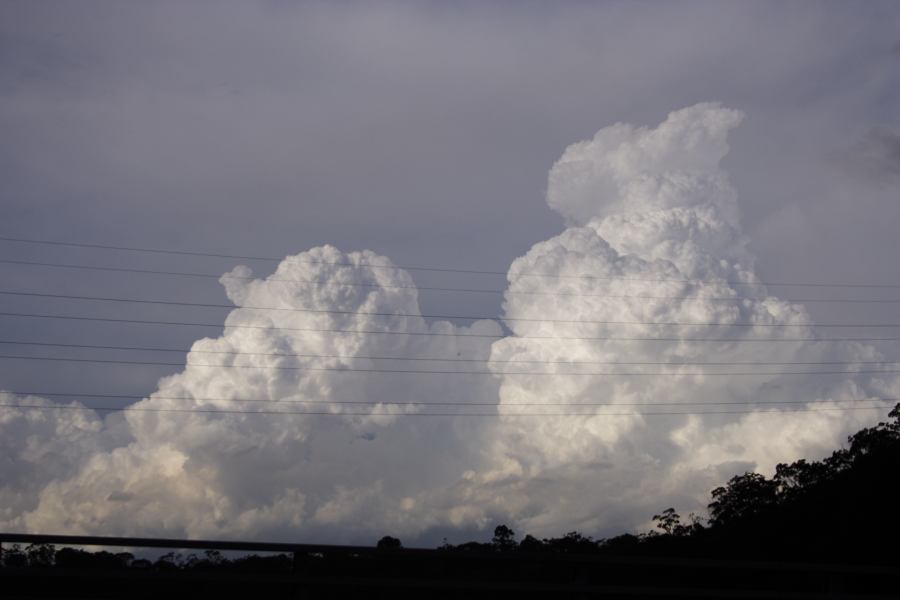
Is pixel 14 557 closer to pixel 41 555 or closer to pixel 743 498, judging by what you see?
pixel 41 555

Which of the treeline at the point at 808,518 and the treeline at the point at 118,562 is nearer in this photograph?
the treeline at the point at 118,562

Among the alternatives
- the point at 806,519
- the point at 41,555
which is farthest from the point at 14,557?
the point at 806,519

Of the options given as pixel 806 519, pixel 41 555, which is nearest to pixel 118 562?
pixel 41 555

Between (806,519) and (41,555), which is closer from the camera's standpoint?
(41,555)

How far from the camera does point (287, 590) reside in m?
10.4

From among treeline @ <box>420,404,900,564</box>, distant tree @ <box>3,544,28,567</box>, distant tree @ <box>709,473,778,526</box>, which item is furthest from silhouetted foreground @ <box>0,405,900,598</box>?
distant tree @ <box>709,473,778,526</box>

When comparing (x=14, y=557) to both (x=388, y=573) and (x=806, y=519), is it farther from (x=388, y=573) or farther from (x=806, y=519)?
(x=806, y=519)

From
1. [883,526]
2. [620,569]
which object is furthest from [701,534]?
[620,569]

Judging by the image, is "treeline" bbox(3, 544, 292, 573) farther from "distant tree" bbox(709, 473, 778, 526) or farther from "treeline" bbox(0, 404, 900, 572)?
"distant tree" bbox(709, 473, 778, 526)

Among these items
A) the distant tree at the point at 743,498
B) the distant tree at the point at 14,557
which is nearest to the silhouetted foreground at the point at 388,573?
the distant tree at the point at 14,557

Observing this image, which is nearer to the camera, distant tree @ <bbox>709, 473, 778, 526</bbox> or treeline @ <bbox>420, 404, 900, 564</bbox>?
treeline @ <bbox>420, 404, 900, 564</bbox>

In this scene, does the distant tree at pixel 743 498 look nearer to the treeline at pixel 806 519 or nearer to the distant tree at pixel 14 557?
the treeline at pixel 806 519

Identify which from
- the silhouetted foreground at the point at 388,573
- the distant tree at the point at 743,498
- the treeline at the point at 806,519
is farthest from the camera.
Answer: the distant tree at the point at 743,498

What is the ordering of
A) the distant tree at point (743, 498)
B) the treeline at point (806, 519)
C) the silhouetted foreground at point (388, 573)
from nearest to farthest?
1. the silhouetted foreground at point (388, 573)
2. the treeline at point (806, 519)
3. the distant tree at point (743, 498)
